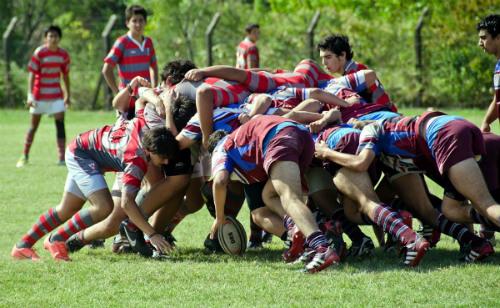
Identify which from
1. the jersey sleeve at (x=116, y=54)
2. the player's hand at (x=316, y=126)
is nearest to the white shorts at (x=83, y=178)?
the player's hand at (x=316, y=126)

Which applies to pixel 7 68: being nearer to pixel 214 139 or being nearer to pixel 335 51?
pixel 335 51

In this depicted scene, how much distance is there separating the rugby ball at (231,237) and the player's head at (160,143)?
0.67m

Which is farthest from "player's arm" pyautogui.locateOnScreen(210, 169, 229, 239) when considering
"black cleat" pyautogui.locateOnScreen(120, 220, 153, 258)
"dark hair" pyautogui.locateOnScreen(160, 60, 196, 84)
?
"dark hair" pyautogui.locateOnScreen(160, 60, 196, 84)

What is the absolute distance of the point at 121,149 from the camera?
7414 millimetres

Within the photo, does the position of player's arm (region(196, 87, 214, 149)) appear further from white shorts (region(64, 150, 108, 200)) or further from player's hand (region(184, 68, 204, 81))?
white shorts (region(64, 150, 108, 200))

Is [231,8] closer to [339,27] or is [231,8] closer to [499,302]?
[339,27]

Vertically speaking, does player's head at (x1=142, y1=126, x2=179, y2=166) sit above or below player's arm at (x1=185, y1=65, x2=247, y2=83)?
below

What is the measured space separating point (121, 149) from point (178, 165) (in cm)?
45

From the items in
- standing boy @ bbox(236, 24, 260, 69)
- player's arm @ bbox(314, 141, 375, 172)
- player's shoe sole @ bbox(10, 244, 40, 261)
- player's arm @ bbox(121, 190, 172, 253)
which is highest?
player's arm @ bbox(314, 141, 375, 172)

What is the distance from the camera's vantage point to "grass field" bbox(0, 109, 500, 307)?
569cm

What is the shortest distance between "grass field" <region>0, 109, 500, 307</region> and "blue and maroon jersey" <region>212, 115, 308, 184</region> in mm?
658

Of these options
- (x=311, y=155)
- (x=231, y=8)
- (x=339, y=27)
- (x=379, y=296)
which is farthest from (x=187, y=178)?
(x=231, y=8)

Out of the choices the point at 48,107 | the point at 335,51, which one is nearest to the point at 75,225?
the point at 335,51

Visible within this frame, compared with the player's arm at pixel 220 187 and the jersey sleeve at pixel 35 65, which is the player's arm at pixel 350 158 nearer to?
the player's arm at pixel 220 187
